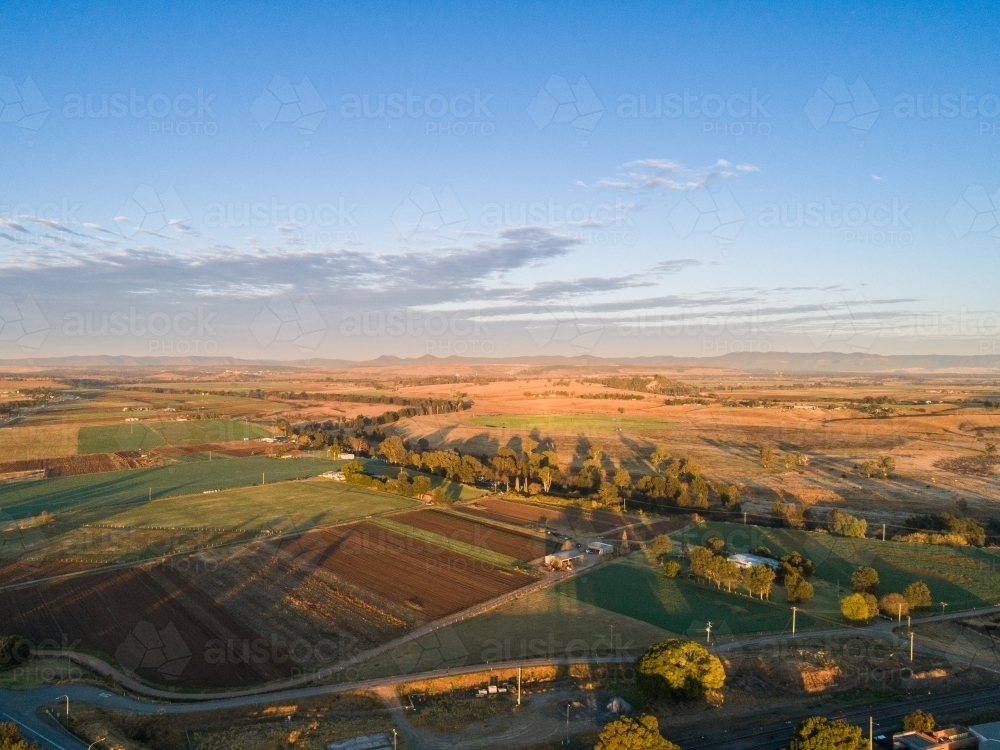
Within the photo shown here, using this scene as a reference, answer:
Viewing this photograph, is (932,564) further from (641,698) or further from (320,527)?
(320,527)

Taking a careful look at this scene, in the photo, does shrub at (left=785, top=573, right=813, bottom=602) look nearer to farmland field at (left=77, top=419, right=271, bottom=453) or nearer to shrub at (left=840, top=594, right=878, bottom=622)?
shrub at (left=840, top=594, right=878, bottom=622)

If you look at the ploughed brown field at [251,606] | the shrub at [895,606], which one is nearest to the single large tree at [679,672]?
the ploughed brown field at [251,606]

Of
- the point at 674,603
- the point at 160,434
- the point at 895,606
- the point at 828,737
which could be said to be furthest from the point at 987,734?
the point at 160,434

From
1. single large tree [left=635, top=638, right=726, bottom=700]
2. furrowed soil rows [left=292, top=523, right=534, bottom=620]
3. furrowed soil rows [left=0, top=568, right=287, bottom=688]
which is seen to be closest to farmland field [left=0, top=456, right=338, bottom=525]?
furrowed soil rows [left=0, top=568, right=287, bottom=688]

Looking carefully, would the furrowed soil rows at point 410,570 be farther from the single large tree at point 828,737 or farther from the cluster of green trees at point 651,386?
the cluster of green trees at point 651,386

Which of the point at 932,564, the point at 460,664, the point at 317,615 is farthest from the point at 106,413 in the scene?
the point at 932,564

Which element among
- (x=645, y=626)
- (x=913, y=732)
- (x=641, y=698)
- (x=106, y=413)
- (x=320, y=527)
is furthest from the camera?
(x=106, y=413)
